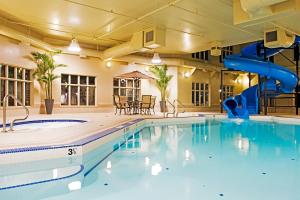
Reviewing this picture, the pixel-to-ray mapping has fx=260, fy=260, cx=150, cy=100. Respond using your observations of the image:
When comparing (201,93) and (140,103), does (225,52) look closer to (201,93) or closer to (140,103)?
(201,93)

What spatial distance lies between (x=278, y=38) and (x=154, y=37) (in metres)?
3.91

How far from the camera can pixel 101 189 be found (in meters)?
2.79

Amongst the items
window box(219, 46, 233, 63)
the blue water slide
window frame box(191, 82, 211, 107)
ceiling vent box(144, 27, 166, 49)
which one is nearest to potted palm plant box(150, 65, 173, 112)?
window frame box(191, 82, 211, 107)

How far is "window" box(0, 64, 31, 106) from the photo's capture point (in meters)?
8.56

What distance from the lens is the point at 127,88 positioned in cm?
1352

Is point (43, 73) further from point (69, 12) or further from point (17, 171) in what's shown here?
point (17, 171)

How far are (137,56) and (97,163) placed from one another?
9916 millimetres

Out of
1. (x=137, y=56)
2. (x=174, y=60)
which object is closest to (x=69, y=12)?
(x=137, y=56)

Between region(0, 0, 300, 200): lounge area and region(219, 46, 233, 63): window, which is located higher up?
region(219, 46, 233, 63): window

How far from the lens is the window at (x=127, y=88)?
43.2ft

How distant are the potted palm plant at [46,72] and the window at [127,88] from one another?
11.6ft

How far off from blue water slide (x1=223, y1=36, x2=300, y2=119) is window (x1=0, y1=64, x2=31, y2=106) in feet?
27.1

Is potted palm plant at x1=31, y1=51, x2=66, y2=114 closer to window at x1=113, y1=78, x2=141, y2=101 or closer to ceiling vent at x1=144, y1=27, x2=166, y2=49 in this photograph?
window at x1=113, y1=78, x2=141, y2=101

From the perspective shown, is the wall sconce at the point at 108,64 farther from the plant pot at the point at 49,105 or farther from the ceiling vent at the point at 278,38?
the ceiling vent at the point at 278,38
